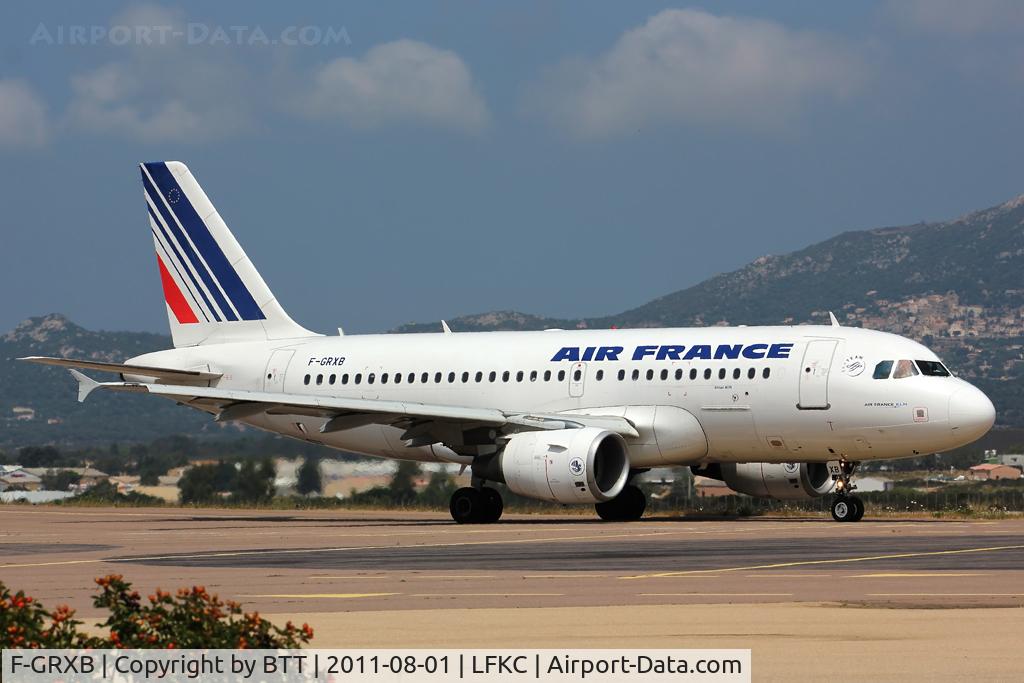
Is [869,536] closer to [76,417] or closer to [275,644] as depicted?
[275,644]

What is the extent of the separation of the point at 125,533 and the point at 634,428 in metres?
10.8

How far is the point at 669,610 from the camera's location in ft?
55.6

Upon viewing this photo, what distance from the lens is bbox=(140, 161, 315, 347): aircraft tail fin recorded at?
4638 centimetres

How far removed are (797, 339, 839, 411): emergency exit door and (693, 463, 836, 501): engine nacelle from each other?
416cm

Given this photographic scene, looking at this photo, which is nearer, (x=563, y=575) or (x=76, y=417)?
(x=563, y=575)

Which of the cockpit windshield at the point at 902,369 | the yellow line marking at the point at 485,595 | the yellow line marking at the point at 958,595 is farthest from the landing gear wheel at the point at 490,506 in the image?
the yellow line marking at the point at 958,595

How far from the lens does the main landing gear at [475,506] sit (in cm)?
3816

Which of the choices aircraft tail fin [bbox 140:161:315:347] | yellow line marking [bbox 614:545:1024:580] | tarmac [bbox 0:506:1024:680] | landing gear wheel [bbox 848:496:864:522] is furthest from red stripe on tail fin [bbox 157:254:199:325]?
yellow line marking [bbox 614:545:1024:580]

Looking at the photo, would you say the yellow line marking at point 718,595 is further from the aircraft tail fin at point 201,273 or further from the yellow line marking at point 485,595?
the aircraft tail fin at point 201,273

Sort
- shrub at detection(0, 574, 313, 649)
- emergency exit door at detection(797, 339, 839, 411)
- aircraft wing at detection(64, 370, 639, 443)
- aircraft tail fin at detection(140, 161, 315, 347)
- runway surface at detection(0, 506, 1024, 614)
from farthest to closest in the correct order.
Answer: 1. aircraft tail fin at detection(140, 161, 315, 347)
2. aircraft wing at detection(64, 370, 639, 443)
3. emergency exit door at detection(797, 339, 839, 411)
4. runway surface at detection(0, 506, 1024, 614)
5. shrub at detection(0, 574, 313, 649)

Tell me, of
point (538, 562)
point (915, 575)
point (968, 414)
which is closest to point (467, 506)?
point (968, 414)

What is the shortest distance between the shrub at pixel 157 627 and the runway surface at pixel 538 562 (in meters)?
6.41

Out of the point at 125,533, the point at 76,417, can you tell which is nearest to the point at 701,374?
the point at 125,533

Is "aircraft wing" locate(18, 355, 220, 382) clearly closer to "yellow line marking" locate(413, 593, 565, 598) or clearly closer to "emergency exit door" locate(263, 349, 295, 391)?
"emergency exit door" locate(263, 349, 295, 391)
